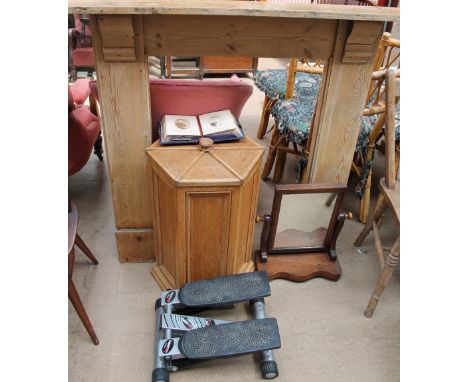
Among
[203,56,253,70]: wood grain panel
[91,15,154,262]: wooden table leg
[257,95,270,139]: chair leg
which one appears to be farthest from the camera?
[203,56,253,70]: wood grain panel

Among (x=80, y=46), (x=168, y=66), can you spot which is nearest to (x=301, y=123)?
(x=168, y=66)

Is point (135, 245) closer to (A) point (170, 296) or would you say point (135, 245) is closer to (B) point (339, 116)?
(A) point (170, 296)

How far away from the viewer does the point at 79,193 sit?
2.60 metres

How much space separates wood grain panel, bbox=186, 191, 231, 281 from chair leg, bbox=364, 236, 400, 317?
2.34 feet

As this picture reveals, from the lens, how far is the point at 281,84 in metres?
2.60

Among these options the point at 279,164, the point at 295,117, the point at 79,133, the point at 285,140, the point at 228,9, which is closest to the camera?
the point at 228,9

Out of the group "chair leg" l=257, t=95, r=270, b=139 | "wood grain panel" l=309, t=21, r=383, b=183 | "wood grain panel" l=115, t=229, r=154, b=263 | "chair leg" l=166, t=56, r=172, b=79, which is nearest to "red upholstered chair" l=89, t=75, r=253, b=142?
"wood grain panel" l=309, t=21, r=383, b=183

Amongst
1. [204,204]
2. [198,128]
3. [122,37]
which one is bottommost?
[204,204]

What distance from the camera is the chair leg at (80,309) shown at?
147cm

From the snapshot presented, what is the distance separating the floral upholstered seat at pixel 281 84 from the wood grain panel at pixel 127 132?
1.16m

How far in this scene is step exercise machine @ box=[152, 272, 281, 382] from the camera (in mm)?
1481

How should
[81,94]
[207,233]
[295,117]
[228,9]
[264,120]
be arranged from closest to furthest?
[228,9] → [207,233] → [295,117] → [81,94] → [264,120]

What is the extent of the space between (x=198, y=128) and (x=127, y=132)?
31cm

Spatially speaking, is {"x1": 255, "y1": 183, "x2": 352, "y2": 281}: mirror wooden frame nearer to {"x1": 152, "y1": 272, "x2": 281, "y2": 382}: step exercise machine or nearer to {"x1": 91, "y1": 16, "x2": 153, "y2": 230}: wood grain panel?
{"x1": 152, "y1": 272, "x2": 281, "y2": 382}: step exercise machine
